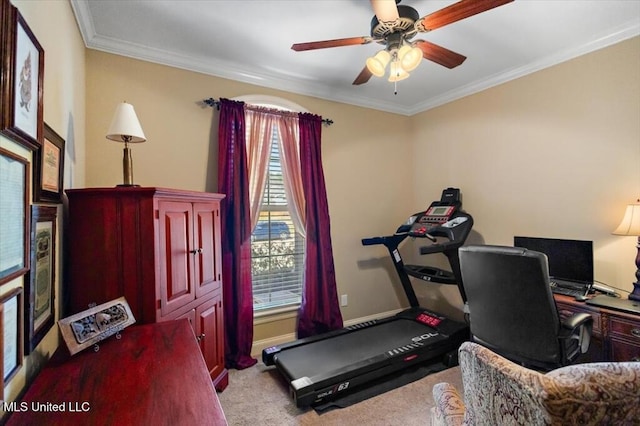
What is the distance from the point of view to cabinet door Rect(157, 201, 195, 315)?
1.74m

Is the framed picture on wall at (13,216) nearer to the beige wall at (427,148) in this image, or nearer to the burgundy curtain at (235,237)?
the beige wall at (427,148)

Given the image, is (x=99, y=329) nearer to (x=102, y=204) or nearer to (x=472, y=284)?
(x=102, y=204)

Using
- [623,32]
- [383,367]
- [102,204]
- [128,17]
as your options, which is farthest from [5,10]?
[623,32]

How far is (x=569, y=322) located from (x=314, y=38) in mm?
2560

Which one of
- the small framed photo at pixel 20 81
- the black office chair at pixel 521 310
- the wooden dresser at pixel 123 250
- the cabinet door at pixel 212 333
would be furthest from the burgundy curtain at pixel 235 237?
the black office chair at pixel 521 310

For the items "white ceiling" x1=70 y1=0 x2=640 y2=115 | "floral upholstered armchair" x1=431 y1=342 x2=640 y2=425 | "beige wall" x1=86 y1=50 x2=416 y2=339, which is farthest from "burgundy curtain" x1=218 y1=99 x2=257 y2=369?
"floral upholstered armchair" x1=431 y1=342 x2=640 y2=425

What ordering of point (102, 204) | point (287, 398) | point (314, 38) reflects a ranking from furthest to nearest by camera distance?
point (314, 38) → point (287, 398) → point (102, 204)

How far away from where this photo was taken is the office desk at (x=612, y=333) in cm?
182

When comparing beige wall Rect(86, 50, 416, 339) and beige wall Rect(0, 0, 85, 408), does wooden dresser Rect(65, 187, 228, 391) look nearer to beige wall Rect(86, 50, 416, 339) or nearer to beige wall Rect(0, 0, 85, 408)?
beige wall Rect(0, 0, 85, 408)


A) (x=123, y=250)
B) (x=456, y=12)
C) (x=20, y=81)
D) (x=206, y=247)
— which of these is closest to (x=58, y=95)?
(x=20, y=81)

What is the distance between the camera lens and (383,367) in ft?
7.53

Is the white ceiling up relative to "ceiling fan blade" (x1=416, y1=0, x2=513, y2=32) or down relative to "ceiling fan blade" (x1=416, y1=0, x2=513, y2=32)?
up

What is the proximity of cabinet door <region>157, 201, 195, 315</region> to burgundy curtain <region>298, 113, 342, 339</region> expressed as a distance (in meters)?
1.30

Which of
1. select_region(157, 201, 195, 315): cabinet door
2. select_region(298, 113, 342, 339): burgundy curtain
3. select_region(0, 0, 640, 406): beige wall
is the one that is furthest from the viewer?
select_region(298, 113, 342, 339): burgundy curtain
